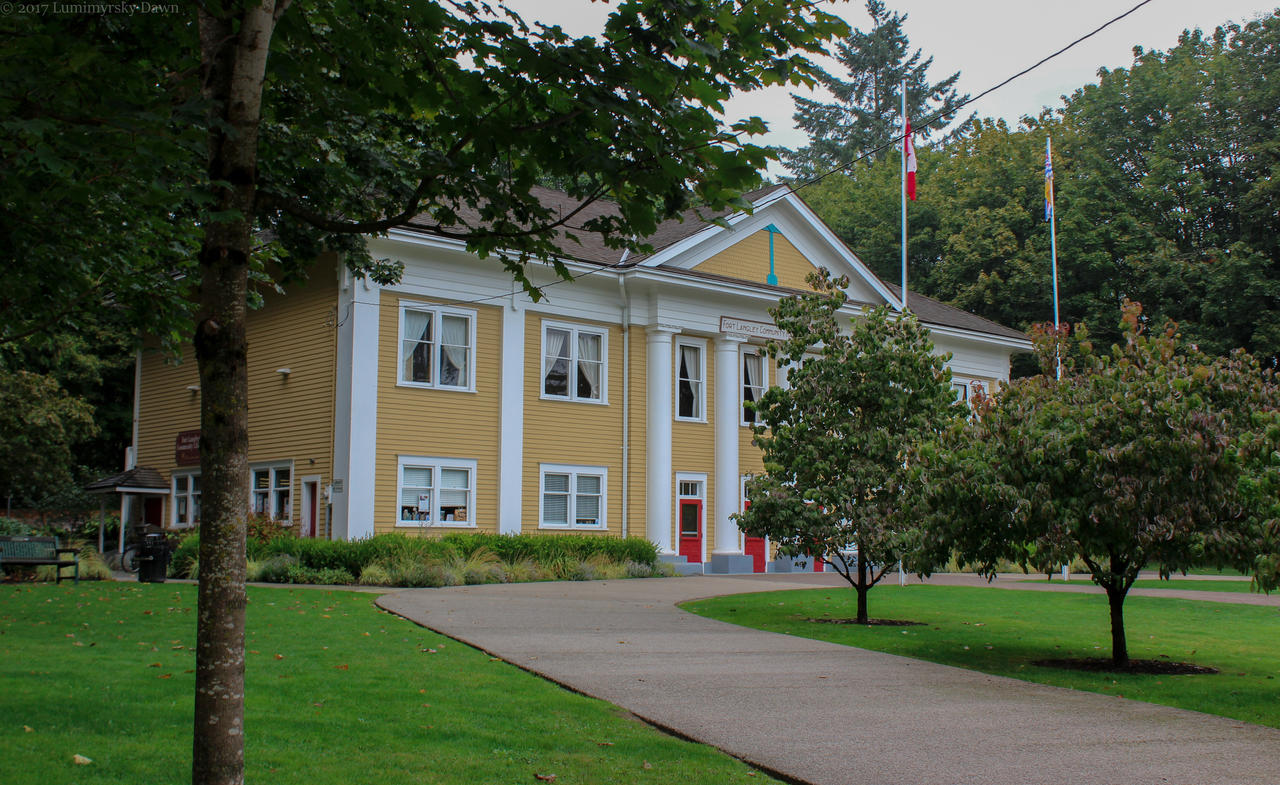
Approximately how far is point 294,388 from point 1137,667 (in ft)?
67.4

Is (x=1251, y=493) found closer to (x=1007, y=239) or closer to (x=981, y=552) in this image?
(x=981, y=552)

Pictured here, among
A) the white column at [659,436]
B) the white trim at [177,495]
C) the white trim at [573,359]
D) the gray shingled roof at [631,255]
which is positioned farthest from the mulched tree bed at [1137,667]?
the white trim at [177,495]

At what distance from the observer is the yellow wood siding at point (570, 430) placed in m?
28.0

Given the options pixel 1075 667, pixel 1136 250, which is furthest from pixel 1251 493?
pixel 1136 250

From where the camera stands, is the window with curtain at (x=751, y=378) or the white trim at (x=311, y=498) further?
the window with curtain at (x=751, y=378)

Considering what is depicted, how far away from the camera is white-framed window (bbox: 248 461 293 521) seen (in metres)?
27.0

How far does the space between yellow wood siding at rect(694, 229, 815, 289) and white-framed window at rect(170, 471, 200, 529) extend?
1450 centimetres

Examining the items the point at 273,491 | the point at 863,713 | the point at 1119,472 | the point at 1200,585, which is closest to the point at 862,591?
the point at 1119,472

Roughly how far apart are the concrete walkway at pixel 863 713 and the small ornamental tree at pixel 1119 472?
5.60ft

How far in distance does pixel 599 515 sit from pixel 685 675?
60.9 feet

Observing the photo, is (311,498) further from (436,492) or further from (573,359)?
(573,359)

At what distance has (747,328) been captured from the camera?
102ft

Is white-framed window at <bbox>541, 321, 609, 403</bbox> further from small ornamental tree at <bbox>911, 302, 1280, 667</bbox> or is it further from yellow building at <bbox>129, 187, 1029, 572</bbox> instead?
small ornamental tree at <bbox>911, 302, 1280, 667</bbox>

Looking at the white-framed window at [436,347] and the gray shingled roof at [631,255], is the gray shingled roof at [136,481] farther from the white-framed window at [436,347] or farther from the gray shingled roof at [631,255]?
the gray shingled roof at [631,255]
